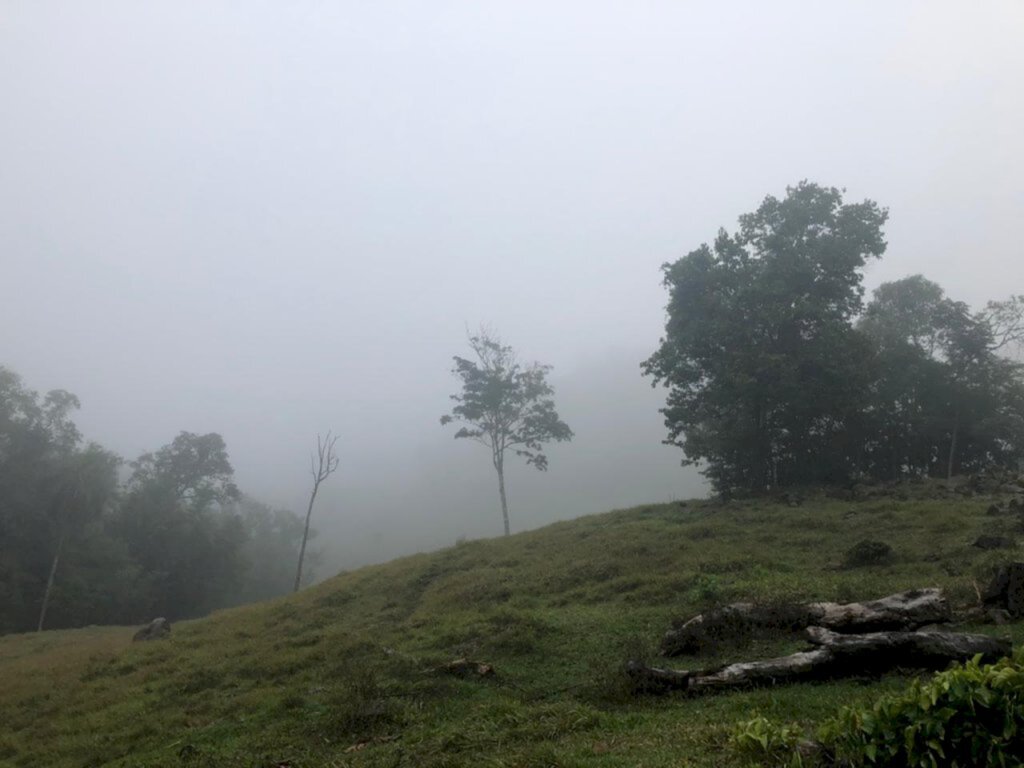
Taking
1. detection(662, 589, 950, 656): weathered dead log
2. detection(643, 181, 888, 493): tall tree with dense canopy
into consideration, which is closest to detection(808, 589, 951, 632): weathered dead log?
detection(662, 589, 950, 656): weathered dead log

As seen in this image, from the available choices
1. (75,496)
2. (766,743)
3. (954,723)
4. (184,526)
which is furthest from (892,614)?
(184,526)

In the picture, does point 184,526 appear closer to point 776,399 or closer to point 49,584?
A: point 49,584

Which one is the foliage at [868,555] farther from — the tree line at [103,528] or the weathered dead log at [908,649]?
the tree line at [103,528]

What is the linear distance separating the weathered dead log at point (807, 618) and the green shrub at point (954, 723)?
512cm

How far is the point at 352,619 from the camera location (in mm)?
18547

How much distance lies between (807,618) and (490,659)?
5.22m

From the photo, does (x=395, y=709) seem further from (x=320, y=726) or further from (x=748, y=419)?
(x=748, y=419)

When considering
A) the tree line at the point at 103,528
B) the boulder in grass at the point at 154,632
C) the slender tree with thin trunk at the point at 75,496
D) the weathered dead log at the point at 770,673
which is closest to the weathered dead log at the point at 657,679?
the weathered dead log at the point at 770,673

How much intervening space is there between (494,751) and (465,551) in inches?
733

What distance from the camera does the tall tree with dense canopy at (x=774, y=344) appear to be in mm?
27125

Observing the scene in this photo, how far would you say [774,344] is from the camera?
27.9 metres

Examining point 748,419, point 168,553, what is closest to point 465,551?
point 748,419

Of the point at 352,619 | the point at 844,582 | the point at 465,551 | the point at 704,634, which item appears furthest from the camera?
the point at 465,551

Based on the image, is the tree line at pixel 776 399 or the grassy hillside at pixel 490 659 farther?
the tree line at pixel 776 399
